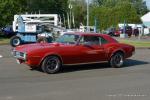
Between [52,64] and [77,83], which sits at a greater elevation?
[52,64]

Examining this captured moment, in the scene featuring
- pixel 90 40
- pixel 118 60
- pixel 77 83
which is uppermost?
pixel 90 40

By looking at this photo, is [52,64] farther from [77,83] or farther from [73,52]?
[77,83]

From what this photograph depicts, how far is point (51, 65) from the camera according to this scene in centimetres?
1275

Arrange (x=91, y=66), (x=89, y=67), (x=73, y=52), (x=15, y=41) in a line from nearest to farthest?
1. (x=73, y=52)
2. (x=89, y=67)
3. (x=91, y=66)
4. (x=15, y=41)

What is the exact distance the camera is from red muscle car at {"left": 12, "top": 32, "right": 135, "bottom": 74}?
12.6 meters

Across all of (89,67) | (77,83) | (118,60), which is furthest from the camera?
(118,60)

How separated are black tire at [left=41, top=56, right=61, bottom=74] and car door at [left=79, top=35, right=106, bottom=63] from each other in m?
1.04

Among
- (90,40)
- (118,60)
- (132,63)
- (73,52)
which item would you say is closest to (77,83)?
(73,52)

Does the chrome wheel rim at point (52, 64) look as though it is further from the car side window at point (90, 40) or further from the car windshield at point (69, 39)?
Result: the car side window at point (90, 40)

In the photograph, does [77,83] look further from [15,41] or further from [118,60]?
[15,41]

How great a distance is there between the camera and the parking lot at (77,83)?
9.05 metres

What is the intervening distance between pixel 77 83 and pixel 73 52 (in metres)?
2.55

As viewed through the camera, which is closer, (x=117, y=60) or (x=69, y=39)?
(x=69, y=39)

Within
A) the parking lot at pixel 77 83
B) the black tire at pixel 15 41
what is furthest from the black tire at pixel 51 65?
the black tire at pixel 15 41
